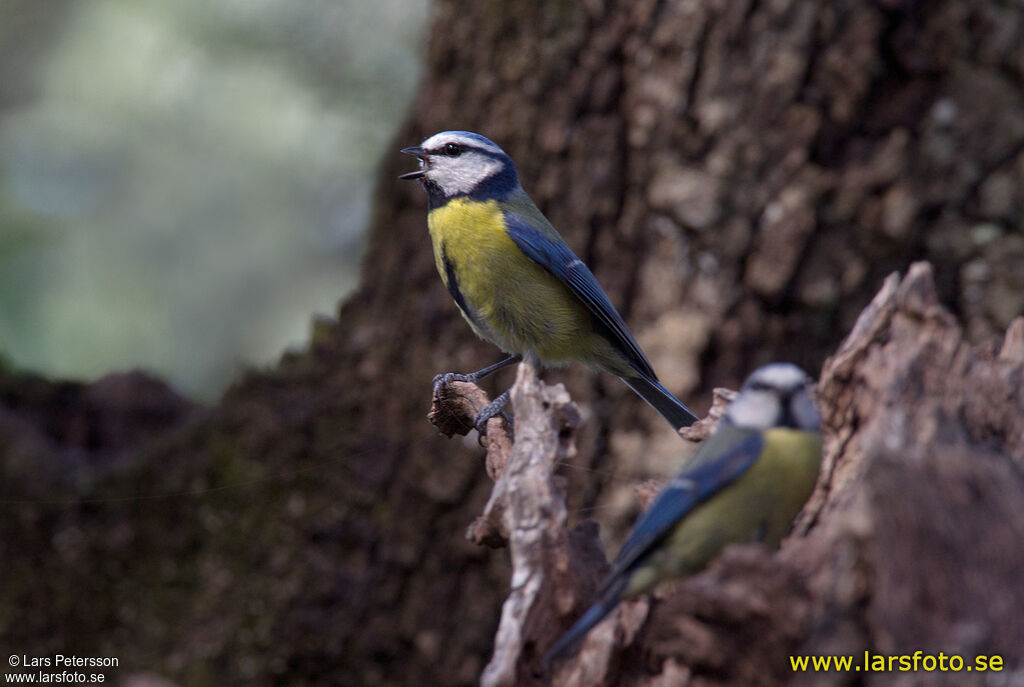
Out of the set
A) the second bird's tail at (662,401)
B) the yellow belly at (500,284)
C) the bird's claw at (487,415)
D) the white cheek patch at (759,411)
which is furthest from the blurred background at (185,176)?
the white cheek patch at (759,411)

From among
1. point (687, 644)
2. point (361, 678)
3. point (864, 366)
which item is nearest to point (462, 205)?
point (864, 366)

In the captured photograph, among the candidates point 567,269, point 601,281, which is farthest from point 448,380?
point 601,281

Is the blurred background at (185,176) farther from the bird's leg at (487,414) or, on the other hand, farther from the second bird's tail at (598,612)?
the second bird's tail at (598,612)

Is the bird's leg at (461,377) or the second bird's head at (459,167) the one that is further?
the second bird's head at (459,167)

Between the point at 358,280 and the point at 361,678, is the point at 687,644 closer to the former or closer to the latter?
the point at 361,678

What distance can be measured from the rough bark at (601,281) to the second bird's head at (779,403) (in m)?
1.34

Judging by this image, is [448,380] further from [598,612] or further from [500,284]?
[598,612]

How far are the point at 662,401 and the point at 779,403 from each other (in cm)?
104

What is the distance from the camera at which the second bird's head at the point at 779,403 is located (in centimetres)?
143

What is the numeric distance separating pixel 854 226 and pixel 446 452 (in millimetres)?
1452

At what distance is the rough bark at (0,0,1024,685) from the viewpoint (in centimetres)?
Answer: 273

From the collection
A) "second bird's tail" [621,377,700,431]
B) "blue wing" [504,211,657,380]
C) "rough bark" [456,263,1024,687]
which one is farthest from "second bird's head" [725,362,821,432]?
"second bird's tail" [621,377,700,431]

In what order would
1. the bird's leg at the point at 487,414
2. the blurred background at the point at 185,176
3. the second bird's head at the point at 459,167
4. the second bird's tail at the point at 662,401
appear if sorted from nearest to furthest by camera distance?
the bird's leg at the point at 487,414, the second bird's head at the point at 459,167, the second bird's tail at the point at 662,401, the blurred background at the point at 185,176

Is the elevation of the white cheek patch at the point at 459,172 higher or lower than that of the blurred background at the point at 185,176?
lower
